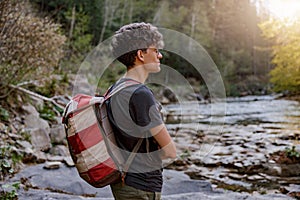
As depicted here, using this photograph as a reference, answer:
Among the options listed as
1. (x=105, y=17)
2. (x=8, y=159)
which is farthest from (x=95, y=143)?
(x=105, y=17)

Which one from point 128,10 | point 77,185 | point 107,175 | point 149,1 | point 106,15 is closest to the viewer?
point 107,175

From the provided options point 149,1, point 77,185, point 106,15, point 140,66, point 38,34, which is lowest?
point 77,185

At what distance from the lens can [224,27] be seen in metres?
33.7

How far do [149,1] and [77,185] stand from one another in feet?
85.7

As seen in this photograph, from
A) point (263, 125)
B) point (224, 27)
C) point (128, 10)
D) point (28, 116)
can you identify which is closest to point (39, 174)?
point (28, 116)

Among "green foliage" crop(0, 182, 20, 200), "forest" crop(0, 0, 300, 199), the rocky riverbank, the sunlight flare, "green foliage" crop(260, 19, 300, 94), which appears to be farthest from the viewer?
"green foliage" crop(260, 19, 300, 94)

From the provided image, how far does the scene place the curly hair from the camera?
156 cm

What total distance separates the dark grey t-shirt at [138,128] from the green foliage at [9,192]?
7.30 ft

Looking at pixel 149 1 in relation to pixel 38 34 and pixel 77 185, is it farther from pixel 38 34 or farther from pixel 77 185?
pixel 77 185

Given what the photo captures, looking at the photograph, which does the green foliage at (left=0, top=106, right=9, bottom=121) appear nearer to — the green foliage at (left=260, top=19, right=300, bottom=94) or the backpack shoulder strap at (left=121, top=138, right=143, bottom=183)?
the backpack shoulder strap at (left=121, top=138, right=143, bottom=183)

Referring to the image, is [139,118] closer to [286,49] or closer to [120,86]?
[120,86]

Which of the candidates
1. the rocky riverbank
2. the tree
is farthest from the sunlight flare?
the tree

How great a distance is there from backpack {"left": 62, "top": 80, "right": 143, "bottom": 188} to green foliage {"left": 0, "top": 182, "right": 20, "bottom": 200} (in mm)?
2120

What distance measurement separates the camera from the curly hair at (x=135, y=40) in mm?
1557
